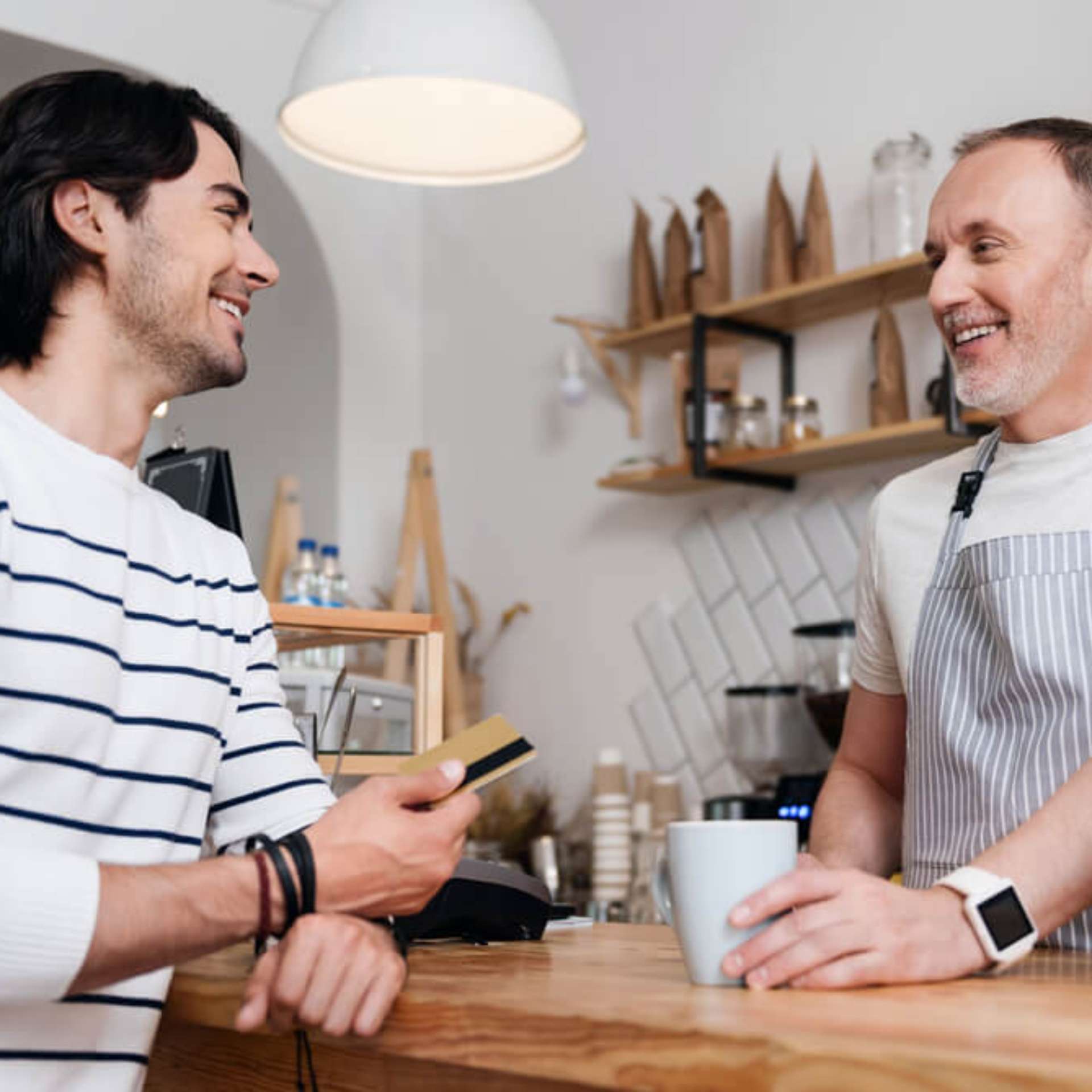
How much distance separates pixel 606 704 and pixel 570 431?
2.57 feet

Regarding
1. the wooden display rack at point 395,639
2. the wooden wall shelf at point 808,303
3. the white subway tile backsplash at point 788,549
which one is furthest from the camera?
the white subway tile backsplash at point 788,549

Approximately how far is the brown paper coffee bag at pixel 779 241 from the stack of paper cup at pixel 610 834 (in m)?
1.25

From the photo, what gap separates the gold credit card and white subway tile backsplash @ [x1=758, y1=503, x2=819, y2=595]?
9.07ft

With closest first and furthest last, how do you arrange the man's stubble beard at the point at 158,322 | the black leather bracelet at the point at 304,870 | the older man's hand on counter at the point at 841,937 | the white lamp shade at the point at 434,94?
the older man's hand on counter at the point at 841,937
the black leather bracelet at the point at 304,870
the man's stubble beard at the point at 158,322
the white lamp shade at the point at 434,94

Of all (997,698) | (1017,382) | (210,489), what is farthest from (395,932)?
(1017,382)

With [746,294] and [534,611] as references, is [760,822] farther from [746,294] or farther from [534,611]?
[534,611]

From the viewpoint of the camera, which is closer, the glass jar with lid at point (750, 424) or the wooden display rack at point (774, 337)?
the wooden display rack at point (774, 337)

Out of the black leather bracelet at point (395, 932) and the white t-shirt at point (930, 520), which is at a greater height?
the white t-shirt at point (930, 520)

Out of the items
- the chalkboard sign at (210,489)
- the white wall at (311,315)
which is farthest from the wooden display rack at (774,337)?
the chalkboard sign at (210,489)

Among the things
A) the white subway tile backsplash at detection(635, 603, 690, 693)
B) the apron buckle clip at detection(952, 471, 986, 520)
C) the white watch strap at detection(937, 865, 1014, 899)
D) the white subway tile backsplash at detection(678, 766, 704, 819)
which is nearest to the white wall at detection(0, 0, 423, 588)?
the white subway tile backsplash at detection(635, 603, 690, 693)

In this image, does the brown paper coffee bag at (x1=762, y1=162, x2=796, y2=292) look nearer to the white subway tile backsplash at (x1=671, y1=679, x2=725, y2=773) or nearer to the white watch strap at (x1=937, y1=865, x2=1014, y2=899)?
the white subway tile backsplash at (x1=671, y1=679, x2=725, y2=773)

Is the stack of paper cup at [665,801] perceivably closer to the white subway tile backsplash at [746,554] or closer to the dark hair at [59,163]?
the white subway tile backsplash at [746,554]

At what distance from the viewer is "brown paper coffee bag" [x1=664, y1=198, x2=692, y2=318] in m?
4.00

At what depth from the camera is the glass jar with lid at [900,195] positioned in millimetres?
3528
